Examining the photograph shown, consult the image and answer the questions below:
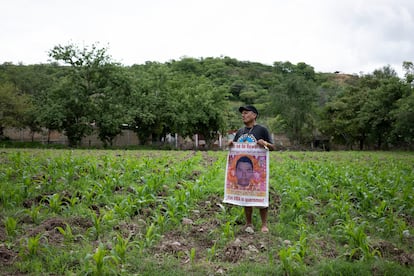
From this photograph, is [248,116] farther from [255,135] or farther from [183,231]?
[183,231]

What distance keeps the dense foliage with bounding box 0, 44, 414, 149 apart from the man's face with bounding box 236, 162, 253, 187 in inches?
920

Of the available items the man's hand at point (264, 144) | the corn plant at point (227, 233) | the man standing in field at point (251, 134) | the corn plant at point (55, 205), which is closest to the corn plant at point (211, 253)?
the corn plant at point (227, 233)

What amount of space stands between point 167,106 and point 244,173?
89.2ft

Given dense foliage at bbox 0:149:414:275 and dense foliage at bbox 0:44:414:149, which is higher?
dense foliage at bbox 0:44:414:149

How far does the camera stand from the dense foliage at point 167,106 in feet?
90.3

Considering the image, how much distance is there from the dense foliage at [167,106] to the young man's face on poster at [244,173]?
2338cm

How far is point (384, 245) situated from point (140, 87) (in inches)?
1141

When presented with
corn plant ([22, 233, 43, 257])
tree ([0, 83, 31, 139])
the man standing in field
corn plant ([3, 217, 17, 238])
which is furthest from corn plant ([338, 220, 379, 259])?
tree ([0, 83, 31, 139])

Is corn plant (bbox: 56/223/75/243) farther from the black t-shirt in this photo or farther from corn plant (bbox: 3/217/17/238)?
the black t-shirt

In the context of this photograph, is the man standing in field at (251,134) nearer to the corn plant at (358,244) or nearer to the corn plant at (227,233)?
the corn plant at (227,233)

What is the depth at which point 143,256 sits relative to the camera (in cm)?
418

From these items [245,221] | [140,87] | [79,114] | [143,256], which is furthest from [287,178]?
[140,87]

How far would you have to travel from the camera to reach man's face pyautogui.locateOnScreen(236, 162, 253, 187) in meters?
5.15

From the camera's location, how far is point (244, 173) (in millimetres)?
5172
